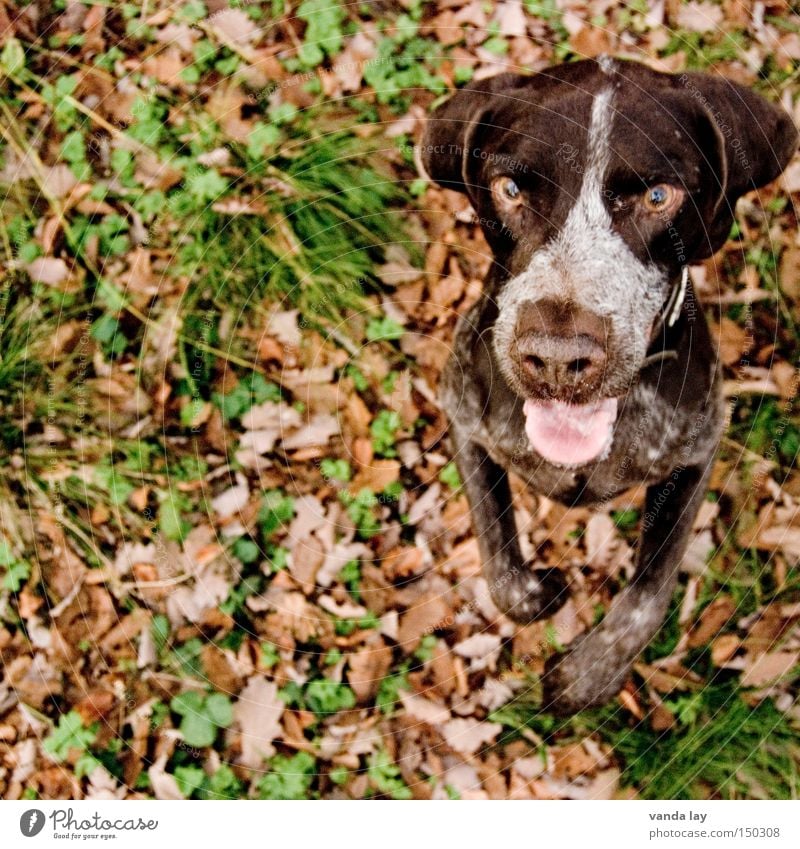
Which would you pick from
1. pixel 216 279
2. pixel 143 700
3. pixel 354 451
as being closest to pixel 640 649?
pixel 354 451

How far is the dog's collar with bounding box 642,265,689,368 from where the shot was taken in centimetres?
301

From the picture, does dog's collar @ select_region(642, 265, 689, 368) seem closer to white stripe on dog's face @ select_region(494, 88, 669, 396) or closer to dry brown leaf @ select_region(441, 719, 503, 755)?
white stripe on dog's face @ select_region(494, 88, 669, 396)

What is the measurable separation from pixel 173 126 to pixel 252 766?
306 centimetres

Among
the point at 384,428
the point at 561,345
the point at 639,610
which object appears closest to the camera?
the point at 561,345

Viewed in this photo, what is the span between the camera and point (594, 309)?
9.14 feet

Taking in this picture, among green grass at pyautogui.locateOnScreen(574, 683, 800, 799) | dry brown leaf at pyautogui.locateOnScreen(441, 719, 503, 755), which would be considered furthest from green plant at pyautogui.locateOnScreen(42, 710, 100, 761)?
green grass at pyautogui.locateOnScreen(574, 683, 800, 799)

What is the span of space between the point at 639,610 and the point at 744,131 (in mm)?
2017

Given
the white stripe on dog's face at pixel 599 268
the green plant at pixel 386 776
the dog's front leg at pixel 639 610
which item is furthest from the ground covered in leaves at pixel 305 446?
the white stripe on dog's face at pixel 599 268

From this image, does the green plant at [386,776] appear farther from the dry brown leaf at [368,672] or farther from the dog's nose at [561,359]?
the dog's nose at [561,359]

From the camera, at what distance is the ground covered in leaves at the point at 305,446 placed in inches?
136

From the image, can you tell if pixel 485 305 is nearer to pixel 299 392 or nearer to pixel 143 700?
pixel 299 392

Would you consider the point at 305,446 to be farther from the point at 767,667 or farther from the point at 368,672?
the point at 767,667

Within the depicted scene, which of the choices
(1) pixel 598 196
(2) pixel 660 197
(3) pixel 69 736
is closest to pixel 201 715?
(3) pixel 69 736

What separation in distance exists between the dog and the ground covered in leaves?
0.64ft
